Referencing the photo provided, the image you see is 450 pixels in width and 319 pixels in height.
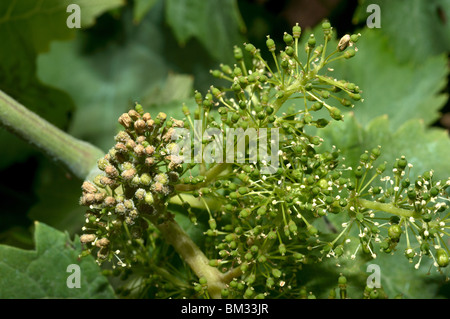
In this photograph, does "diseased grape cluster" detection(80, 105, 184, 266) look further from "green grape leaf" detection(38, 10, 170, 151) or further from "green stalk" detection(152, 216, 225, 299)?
"green grape leaf" detection(38, 10, 170, 151)

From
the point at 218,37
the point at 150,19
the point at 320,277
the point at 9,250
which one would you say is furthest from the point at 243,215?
the point at 150,19

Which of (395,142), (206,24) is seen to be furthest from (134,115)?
(206,24)

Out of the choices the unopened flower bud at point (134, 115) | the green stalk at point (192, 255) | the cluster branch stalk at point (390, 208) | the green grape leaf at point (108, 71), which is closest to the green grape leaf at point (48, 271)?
the green stalk at point (192, 255)

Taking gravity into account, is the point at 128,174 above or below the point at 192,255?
above

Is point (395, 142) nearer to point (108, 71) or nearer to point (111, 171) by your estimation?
point (111, 171)

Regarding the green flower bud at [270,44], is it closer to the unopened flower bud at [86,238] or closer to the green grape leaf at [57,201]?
the unopened flower bud at [86,238]
